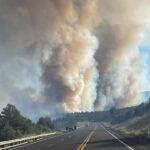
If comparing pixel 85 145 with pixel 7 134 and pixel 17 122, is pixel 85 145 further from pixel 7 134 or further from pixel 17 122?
pixel 17 122

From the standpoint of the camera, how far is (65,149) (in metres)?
21.9

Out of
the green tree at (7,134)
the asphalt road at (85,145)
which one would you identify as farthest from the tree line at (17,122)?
the asphalt road at (85,145)

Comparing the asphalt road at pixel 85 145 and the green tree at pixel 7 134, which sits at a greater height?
the green tree at pixel 7 134

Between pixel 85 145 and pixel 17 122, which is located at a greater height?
pixel 17 122

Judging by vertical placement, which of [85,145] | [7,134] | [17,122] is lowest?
[85,145]

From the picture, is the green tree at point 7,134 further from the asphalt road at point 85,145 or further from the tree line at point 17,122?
the asphalt road at point 85,145

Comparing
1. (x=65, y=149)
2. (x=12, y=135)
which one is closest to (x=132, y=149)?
(x=65, y=149)

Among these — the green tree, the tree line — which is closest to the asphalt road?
the green tree

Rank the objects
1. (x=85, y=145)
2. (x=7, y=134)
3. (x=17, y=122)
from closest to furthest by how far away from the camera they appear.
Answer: (x=85, y=145)
(x=7, y=134)
(x=17, y=122)

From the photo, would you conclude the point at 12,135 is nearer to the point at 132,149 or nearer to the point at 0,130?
the point at 0,130

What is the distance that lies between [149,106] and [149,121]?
67.4 m

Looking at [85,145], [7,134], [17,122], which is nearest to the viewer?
[85,145]

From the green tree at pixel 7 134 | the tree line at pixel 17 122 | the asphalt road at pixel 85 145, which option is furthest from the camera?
the tree line at pixel 17 122

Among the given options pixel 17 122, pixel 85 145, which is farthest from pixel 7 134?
pixel 85 145
